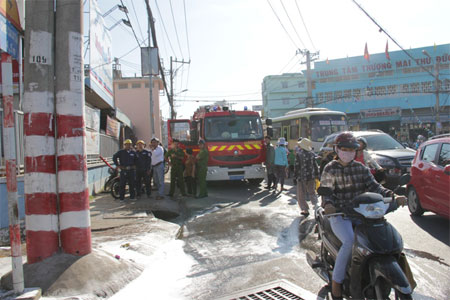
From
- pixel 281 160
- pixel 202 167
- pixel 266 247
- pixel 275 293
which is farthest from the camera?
pixel 281 160

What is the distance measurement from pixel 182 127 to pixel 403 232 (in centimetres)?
1486

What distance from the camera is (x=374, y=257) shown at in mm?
2832

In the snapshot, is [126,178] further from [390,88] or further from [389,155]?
[390,88]

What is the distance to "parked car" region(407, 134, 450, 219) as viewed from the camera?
5945 millimetres

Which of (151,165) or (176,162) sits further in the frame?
(151,165)

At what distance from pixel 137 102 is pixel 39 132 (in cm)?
4100

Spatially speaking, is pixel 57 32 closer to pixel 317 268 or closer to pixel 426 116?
pixel 317 268

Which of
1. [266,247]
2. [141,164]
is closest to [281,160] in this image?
[141,164]

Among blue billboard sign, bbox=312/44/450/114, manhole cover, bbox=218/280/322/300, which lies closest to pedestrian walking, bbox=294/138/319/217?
manhole cover, bbox=218/280/322/300

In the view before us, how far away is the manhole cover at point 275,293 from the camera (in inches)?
141

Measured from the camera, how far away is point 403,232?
602 cm

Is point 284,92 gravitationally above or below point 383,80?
above

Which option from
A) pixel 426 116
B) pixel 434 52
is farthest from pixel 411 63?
pixel 426 116

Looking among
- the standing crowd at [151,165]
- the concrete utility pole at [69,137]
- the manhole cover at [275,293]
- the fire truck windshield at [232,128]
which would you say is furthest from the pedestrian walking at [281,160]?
the concrete utility pole at [69,137]
